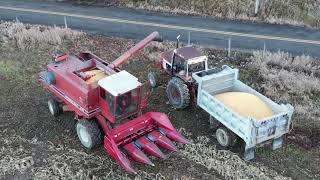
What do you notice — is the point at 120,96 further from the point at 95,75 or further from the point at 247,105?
the point at 247,105

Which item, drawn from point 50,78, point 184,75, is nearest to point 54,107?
point 50,78

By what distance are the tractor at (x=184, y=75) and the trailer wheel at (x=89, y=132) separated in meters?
3.22

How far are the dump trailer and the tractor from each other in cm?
53

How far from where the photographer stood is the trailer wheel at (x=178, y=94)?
49.6 ft

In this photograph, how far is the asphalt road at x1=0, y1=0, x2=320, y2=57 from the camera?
2183cm

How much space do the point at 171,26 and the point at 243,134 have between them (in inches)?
457

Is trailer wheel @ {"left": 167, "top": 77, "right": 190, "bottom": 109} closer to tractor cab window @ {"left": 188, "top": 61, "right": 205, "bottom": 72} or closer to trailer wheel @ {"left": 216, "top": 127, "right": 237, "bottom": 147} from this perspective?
tractor cab window @ {"left": 188, "top": 61, "right": 205, "bottom": 72}

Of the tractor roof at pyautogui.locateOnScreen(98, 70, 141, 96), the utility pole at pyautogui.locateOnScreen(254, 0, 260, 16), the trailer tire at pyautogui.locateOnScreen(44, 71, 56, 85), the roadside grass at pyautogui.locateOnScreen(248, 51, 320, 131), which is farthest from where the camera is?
the utility pole at pyautogui.locateOnScreen(254, 0, 260, 16)

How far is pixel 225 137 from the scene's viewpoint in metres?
13.6

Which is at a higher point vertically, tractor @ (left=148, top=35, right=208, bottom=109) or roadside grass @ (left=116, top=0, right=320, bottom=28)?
roadside grass @ (left=116, top=0, right=320, bottom=28)

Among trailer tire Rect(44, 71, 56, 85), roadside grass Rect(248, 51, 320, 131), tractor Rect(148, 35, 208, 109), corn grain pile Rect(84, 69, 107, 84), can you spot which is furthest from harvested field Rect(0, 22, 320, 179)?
corn grain pile Rect(84, 69, 107, 84)

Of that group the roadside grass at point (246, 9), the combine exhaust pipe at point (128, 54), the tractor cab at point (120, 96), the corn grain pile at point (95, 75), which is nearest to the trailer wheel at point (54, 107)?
the corn grain pile at point (95, 75)

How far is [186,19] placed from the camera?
2456cm

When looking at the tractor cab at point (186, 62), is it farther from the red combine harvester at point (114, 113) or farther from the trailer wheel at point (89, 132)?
the trailer wheel at point (89, 132)
